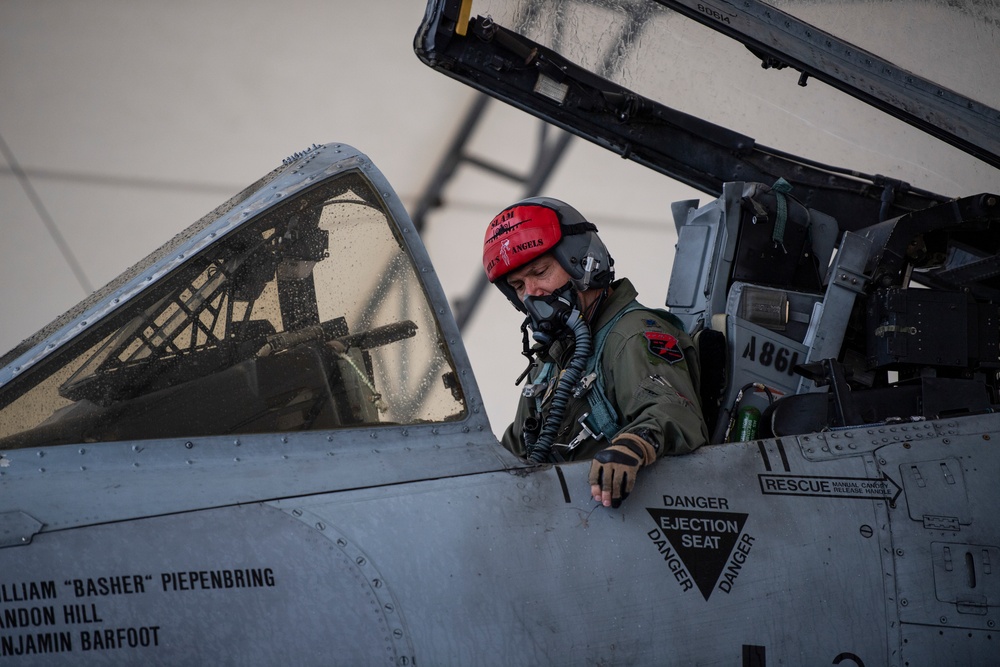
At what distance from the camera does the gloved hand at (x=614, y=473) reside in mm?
2082

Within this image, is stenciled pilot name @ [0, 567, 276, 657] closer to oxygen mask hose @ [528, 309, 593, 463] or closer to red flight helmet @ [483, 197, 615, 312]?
oxygen mask hose @ [528, 309, 593, 463]

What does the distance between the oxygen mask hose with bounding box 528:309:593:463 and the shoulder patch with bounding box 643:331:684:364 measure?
19 cm

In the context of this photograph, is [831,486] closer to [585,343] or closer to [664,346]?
[664,346]

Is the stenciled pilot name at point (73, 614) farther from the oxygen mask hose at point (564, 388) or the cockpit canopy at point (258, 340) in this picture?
the oxygen mask hose at point (564, 388)

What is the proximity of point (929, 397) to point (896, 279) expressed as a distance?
22.1 inches

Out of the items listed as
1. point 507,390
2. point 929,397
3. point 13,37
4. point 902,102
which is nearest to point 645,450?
point 929,397

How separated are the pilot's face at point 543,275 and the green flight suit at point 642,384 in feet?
0.55

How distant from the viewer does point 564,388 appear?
264 cm

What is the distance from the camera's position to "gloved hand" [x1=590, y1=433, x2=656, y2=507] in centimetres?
208

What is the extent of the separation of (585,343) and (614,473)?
0.68m

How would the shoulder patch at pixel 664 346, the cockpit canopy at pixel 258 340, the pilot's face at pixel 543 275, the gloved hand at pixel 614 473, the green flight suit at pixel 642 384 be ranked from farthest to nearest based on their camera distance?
the pilot's face at pixel 543 275 < the shoulder patch at pixel 664 346 < the green flight suit at pixel 642 384 < the gloved hand at pixel 614 473 < the cockpit canopy at pixel 258 340

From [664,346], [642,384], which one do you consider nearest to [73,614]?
[642,384]

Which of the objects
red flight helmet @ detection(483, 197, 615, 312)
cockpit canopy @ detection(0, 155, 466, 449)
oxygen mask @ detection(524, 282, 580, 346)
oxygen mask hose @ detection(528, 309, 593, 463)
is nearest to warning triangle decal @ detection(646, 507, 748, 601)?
oxygen mask hose @ detection(528, 309, 593, 463)

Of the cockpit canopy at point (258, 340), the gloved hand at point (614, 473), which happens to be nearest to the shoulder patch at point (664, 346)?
the gloved hand at point (614, 473)
